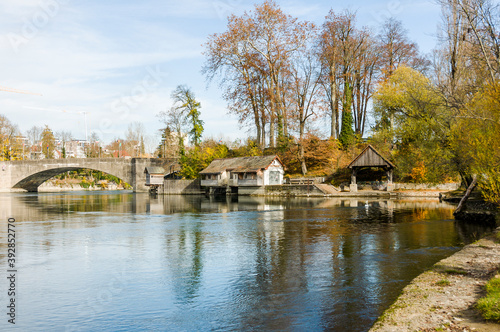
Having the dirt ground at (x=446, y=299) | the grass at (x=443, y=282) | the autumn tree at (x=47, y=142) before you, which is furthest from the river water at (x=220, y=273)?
the autumn tree at (x=47, y=142)

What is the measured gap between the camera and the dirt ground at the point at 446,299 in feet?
25.2

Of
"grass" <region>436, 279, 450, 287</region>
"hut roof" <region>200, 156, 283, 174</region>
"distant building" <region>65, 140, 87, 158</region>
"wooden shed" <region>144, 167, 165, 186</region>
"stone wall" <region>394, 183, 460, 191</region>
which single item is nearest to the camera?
"grass" <region>436, 279, 450, 287</region>

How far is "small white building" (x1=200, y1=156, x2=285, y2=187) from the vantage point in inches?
2399

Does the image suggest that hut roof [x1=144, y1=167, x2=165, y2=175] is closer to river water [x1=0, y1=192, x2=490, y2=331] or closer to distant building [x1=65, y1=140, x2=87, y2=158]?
river water [x1=0, y1=192, x2=490, y2=331]

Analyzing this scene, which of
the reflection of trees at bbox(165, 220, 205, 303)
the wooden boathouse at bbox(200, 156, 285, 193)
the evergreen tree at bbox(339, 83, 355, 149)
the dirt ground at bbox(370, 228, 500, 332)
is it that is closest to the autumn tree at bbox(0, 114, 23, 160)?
the wooden boathouse at bbox(200, 156, 285, 193)

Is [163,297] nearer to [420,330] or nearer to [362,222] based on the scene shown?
[420,330]

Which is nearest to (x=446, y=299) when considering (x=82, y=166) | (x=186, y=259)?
(x=186, y=259)

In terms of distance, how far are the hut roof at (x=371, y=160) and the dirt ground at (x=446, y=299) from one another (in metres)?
39.3

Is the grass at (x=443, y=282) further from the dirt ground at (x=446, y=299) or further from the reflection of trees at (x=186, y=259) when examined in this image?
the reflection of trees at (x=186, y=259)

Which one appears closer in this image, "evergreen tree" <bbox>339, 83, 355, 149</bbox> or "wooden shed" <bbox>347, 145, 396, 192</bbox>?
"wooden shed" <bbox>347, 145, 396, 192</bbox>

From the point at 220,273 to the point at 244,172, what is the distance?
4788 cm

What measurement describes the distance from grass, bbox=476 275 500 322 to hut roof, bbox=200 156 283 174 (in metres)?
51.2

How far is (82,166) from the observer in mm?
82188

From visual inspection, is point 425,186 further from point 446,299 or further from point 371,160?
point 446,299
